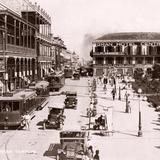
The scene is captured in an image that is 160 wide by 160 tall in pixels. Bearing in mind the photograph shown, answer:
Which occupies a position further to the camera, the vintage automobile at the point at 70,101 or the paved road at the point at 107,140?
the vintage automobile at the point at 70,101

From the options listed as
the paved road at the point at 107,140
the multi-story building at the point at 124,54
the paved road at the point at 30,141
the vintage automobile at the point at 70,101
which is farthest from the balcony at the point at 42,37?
the paved road at the point at 30,141

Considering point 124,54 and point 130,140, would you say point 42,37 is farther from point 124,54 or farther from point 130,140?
point 130,140

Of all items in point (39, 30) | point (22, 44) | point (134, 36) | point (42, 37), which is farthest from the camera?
point (134, 36)

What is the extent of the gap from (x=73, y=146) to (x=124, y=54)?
293 ft

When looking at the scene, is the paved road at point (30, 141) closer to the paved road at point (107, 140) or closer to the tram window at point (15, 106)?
the paved road at point (107, 140)

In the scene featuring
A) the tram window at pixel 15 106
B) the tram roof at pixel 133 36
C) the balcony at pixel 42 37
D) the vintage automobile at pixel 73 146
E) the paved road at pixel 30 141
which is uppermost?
the tram roof at pixel 133 36

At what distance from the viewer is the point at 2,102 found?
2811cm

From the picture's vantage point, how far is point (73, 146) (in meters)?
20.8

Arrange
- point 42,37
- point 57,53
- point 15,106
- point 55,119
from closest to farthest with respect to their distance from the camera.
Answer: point 15,106 < point 55,119 < point 42,37 < point 57,53

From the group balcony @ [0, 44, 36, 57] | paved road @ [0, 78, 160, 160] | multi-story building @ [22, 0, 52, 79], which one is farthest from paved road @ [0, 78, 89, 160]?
multi-story building @ [22, 0, 52, 79]

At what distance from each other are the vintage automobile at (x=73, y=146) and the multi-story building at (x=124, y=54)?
87.1m

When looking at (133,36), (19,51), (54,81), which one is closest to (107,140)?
(54,81)

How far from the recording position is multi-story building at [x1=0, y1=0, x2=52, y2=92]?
47.1 metres

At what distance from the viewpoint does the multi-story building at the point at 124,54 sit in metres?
109
